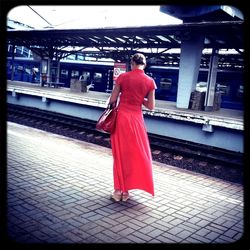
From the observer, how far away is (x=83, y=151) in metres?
6.94

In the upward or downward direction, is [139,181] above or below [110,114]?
below

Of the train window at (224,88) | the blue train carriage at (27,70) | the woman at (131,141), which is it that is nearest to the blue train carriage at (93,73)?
the blue train carriage at (27,70)

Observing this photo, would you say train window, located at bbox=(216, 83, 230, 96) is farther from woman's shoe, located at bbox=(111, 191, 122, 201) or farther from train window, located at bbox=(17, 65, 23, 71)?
train window, located at bbox=(17, 65, 23, 71)

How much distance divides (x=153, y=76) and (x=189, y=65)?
7.27 m

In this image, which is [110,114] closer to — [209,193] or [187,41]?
[209,193]

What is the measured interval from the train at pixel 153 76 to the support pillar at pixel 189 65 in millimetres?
1829

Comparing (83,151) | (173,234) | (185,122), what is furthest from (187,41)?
(173,234)

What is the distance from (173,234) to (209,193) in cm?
186

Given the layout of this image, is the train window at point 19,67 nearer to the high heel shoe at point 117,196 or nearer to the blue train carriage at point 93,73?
the blue train carriage at point 93,73

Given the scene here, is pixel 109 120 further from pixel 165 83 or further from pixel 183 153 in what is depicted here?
pixel 165 83

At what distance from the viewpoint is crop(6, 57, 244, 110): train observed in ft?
51.5

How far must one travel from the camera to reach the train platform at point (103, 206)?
3229mm

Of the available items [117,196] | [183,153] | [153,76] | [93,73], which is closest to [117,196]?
[117,196]
